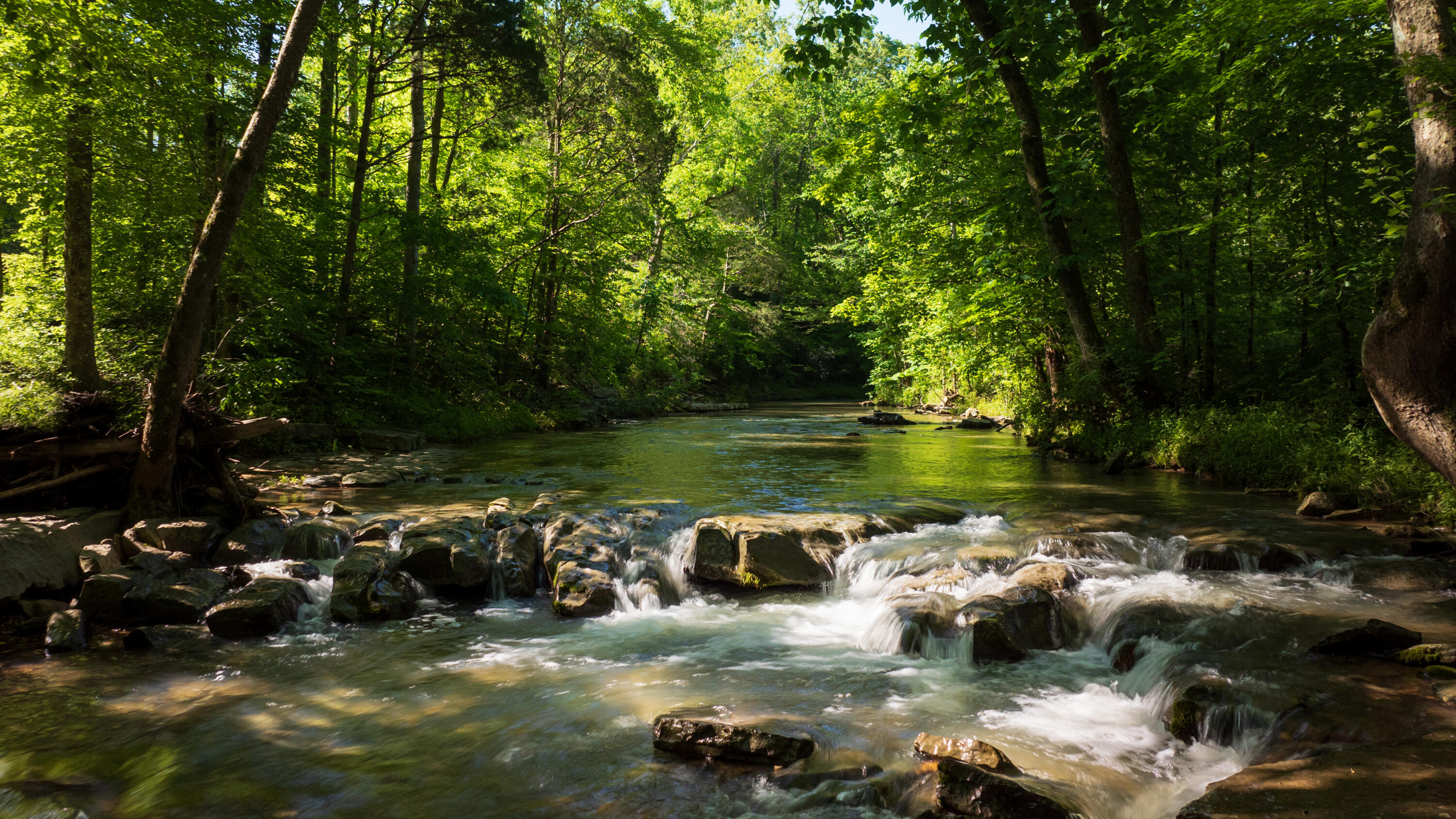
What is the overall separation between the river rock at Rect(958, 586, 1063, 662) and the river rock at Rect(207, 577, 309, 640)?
5.92m

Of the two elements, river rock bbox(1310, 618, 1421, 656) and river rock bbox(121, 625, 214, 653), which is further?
river rock bbox(121, 625, 214, 653)

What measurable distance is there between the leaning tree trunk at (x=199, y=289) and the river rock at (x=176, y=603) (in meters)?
1.83

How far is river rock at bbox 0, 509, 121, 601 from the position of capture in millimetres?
6492

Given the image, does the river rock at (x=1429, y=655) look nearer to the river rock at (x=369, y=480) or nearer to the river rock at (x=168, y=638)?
the river rock at (x=168, y=638)

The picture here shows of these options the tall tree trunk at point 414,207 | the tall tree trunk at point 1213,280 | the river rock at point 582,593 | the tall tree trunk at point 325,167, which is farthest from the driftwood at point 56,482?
the tall tree trunk at point 1213,280

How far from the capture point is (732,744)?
4.25 meters

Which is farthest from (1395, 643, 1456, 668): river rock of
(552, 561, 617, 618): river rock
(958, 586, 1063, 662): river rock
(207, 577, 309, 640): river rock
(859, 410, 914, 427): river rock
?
(859, 410, 914, 427): river rock

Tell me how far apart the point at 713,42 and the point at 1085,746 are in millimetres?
28997

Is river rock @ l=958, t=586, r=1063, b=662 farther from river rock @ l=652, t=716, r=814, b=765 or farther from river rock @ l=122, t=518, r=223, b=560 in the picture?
river rock @ l=122, t=518, r=223, b=560

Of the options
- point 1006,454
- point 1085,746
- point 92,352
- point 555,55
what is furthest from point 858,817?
point 555,55

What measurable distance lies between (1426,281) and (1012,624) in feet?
14.4

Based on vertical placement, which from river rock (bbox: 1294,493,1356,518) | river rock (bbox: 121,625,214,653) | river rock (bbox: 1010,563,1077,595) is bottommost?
river rock (bbox: 121,625,214,653)

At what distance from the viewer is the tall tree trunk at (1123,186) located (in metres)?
13.1

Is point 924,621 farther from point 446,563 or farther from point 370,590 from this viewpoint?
point 370,590
